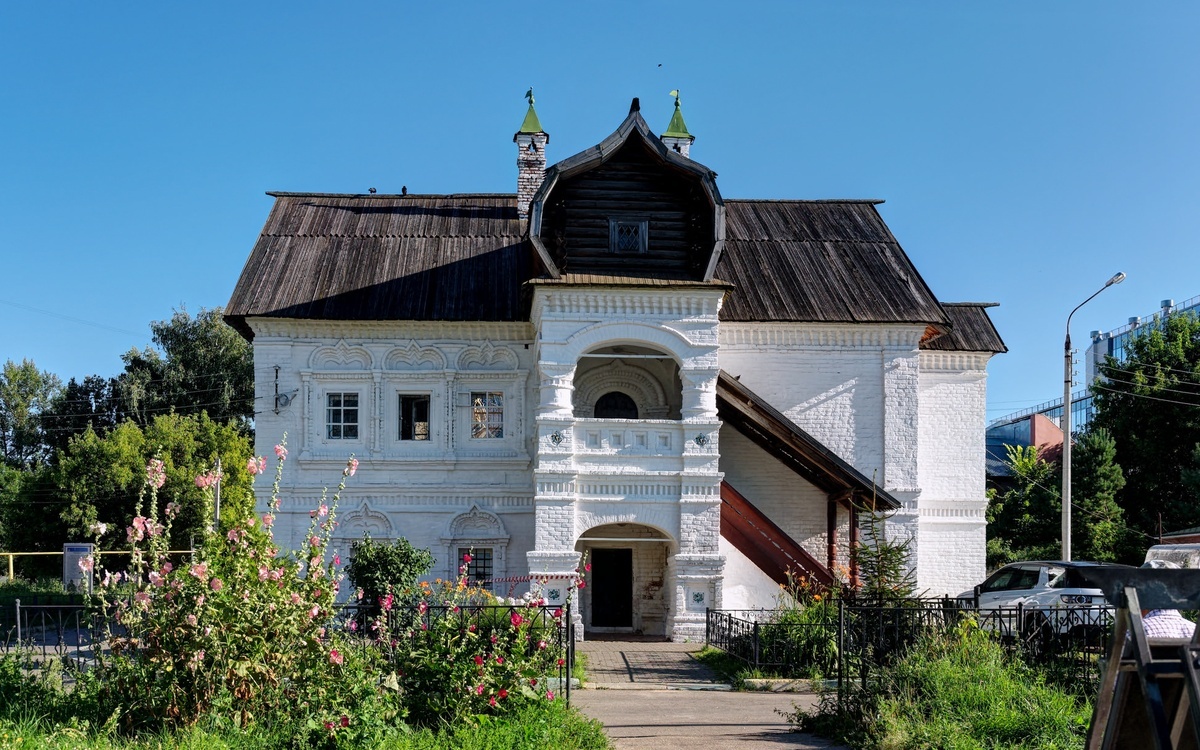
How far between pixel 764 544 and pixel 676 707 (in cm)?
750

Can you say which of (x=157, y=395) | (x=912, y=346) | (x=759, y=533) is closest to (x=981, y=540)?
(x=912, y=346)

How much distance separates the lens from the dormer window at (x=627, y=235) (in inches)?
753

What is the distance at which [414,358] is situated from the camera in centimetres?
2088

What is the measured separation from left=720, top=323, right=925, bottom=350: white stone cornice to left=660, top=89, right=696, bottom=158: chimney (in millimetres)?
6867

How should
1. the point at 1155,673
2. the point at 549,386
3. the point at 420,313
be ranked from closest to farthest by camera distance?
the point at 1155,673 → the point at 549,386 → the point at 420,313

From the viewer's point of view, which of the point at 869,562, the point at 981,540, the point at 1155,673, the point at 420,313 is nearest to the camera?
the point at 1155,673

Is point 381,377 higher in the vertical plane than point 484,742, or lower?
higher

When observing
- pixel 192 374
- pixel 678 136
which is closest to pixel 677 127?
pixel 678 136

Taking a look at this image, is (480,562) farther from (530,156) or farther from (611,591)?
(530,156)

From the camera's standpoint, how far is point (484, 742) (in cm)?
793

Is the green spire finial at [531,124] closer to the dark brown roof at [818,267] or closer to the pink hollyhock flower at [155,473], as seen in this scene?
the dark brown roof at [818,267]

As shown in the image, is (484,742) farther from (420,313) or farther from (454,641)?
(420,313)

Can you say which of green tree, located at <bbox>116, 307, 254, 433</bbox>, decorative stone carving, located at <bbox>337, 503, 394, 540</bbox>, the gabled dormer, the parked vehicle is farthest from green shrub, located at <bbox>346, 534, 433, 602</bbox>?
green tree, located at <bbox>116, 307, 254, 433</bbox>

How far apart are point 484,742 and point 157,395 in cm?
4024
